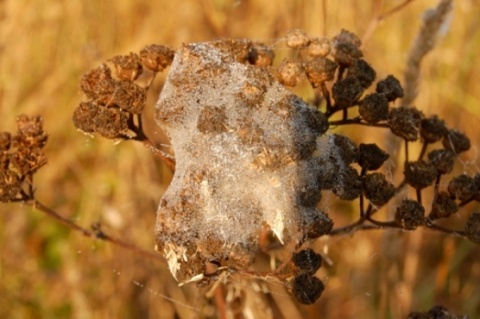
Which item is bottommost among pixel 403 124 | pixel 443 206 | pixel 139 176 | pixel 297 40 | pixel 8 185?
pixel 139 176

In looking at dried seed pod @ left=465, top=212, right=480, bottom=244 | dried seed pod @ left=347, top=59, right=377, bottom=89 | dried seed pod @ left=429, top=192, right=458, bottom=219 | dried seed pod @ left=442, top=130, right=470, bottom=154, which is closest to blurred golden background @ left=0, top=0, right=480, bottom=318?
dried seed pod @ left=442, top=130, right=470, bottom=154

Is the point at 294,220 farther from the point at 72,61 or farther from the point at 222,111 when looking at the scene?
the point at 72,61

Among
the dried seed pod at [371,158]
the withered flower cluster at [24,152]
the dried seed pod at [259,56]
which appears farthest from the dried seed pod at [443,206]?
the withered flower cluster at [24,152]

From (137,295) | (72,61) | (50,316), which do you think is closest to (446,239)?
(137,295)

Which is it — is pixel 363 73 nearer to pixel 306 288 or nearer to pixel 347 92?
pixel 347 92

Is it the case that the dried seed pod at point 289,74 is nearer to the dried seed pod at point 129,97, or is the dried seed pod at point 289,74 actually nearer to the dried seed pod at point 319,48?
the dried seed pod at point 319,48

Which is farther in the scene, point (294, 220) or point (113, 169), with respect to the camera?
point (113, 169)

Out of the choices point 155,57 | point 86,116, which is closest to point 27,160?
point 86,116

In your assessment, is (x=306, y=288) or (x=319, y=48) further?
(x=319, y=48)
